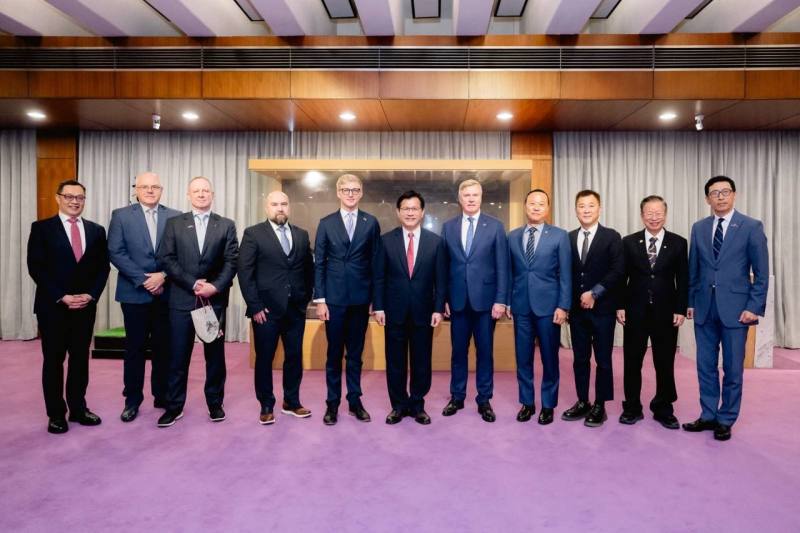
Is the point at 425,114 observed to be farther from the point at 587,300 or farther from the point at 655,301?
the point at 655,301

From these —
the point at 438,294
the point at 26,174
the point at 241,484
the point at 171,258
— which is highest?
the point at 26,174

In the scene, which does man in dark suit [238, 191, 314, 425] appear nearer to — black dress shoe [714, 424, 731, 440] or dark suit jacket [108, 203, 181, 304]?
dark suit jacket [108, 203, 181, 304]

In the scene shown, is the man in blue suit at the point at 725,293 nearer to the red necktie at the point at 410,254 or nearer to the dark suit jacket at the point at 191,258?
the red necktie at the point at 410,254

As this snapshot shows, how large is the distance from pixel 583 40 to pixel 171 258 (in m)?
4.15

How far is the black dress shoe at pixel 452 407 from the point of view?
11.6 feet

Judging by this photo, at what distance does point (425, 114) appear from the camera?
219 inches

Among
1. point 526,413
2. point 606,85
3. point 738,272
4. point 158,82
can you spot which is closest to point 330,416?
point 526,413

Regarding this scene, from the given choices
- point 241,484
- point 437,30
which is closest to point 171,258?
point 241,484

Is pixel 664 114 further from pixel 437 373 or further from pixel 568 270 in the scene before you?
pixel 437 373

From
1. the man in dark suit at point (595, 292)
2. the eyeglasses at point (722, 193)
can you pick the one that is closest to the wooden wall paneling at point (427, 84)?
the man in dark suit at point (595, 292)

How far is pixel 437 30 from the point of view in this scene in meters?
5.64

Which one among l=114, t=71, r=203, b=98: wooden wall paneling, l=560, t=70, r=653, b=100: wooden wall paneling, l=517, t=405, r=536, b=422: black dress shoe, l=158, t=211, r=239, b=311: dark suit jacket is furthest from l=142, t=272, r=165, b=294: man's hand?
l=560, t=70, r=653, b=100: wooden wall paneling

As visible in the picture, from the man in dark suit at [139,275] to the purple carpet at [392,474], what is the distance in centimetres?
39

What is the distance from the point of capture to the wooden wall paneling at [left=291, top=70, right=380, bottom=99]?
195 inches
